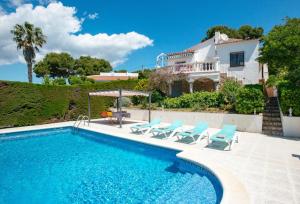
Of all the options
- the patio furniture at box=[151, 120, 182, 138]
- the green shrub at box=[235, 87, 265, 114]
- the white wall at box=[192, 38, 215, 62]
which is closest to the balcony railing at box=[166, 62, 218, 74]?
the white wall at box=[192, 38, 215, 62]

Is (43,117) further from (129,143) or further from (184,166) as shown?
(184,166)

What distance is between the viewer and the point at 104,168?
9.52m

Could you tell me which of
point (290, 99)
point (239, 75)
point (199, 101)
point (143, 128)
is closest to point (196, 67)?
point (199, 101)

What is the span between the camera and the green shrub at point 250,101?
14.4m

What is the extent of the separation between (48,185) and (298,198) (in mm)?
7752

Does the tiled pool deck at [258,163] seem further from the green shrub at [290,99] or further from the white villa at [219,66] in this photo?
the white villa at [219,66]

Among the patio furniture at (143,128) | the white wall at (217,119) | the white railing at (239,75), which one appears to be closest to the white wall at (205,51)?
the white railing at (239,75)

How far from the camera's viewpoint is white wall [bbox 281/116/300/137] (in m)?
12.6

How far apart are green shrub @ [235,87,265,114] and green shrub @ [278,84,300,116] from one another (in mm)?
1320

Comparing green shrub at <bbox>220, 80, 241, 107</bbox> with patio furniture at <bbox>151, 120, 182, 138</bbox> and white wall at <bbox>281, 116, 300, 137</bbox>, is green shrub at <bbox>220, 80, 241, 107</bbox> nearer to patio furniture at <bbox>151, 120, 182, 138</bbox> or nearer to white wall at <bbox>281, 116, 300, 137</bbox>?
white wall at <bbox>281, 116, 300, 137</bbox>

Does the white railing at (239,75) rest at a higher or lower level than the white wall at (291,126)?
higher

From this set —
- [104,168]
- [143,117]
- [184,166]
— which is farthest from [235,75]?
[104,168]

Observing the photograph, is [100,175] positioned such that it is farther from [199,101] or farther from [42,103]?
[42,103]

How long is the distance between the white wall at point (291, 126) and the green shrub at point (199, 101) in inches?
209
